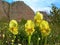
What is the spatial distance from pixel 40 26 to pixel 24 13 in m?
15.4

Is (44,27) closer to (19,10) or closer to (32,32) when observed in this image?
(32,32)

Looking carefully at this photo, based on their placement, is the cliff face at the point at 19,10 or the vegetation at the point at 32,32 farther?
the cliff face at the point at 19,10

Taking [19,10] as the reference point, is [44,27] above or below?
below

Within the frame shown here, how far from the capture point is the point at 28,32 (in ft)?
4.41

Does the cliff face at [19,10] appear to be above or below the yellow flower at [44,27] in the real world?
above

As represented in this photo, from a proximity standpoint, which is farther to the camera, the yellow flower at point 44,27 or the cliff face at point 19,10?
the cliff face at point 19,10

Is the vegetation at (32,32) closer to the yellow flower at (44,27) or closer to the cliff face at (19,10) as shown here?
the yellow flower at (44,27)

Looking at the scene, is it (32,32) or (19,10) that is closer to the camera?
(32,32)

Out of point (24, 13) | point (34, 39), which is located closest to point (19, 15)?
point (24, 13)

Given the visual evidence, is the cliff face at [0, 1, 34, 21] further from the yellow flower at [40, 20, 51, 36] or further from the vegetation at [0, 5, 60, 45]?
the yellow flower at [40, 20, 51, 36]

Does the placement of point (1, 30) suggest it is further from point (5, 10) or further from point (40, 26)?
point (5, 10)

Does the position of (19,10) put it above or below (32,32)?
above

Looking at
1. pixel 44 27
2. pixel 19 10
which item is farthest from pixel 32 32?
pixel 19 10

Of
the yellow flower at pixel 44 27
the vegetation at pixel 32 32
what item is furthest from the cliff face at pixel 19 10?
the yellow flower at pixel 44 27
